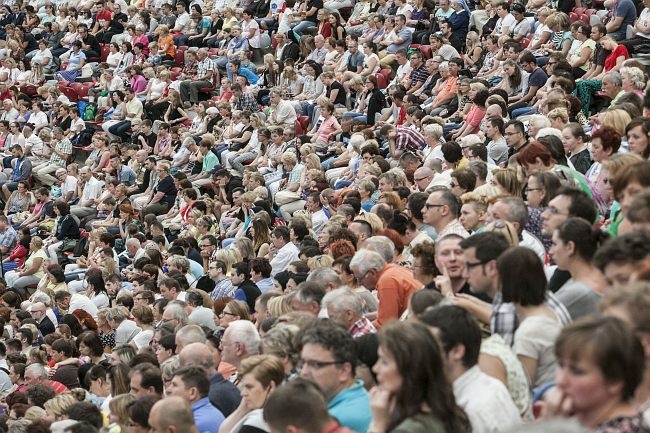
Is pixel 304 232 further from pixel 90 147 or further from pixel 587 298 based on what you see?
pixel 90 147

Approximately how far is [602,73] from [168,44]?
11.2 m

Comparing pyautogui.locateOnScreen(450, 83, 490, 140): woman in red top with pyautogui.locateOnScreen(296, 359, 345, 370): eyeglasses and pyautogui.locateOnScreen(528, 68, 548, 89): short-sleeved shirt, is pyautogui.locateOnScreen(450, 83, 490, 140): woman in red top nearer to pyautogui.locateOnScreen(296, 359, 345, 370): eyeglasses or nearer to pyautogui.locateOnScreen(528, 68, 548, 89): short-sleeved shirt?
pyautogui.locateOnScreen(528, 68, 548, 89): short-sleeved shirt

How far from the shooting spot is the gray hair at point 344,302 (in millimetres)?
6980

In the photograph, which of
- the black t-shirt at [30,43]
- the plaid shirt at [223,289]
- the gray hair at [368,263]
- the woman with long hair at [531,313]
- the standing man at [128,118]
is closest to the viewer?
the woman with long hair at [531,313]

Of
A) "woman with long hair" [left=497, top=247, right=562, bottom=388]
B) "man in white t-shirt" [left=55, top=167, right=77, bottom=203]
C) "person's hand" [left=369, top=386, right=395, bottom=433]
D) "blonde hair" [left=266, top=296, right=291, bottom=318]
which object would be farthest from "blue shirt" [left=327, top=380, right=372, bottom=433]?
"man in white t-shirt" [left=55, top=167, right=77, bottom=203]

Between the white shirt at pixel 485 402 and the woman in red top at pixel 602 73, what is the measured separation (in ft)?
33.2

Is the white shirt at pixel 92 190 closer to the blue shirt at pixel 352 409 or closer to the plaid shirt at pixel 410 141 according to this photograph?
the plaid shirt at pixel 410 141

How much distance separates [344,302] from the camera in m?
6.98

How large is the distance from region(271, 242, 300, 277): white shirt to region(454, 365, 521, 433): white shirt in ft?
25.1

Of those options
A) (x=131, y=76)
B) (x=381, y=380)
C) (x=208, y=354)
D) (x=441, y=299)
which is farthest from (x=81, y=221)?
(x=381, y=380)

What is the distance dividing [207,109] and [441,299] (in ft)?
49.0

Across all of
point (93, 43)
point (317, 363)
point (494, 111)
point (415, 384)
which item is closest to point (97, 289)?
point (494, 111)

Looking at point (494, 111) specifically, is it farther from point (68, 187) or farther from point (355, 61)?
point (68, 187)

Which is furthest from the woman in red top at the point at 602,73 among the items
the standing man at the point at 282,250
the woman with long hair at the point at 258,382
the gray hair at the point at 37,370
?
the woman with long hair at the point at 258,382
